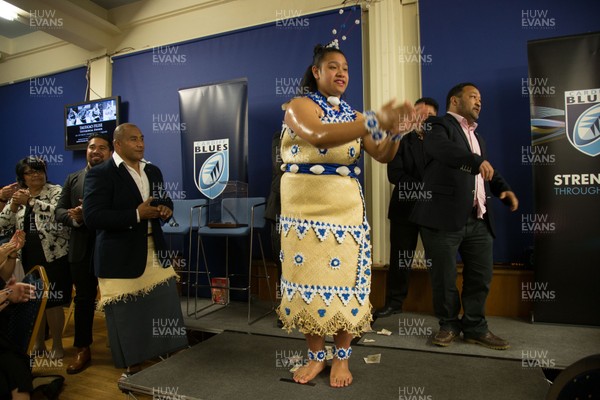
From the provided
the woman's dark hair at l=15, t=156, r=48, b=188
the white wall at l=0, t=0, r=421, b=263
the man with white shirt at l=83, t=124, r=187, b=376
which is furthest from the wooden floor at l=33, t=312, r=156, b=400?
the white wall at l=0, t=0, r=421, b=263

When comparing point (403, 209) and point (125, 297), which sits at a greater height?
point (403, 209)

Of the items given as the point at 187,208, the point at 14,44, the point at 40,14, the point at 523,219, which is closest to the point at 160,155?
the point at 187,208

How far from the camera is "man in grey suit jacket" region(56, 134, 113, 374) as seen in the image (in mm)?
3039

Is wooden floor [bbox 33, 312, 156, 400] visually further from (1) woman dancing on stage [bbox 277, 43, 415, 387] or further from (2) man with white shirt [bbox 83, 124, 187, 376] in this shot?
(1) woman dancing on stage [bbox 277, 43, 415, 387]

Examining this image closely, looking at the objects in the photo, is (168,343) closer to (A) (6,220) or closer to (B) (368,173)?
(A) (6,220)

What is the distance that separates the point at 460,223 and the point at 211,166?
2593mm

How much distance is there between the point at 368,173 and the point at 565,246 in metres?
1.74

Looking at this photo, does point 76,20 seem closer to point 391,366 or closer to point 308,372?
point 308,372

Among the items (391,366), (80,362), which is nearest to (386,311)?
(391,366)

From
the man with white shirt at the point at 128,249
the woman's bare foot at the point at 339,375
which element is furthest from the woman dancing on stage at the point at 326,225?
the man with white shirt at the point at 128,249

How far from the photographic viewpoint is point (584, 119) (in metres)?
3.08

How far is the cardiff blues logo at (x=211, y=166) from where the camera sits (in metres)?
4.12

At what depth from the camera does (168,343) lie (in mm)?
2783

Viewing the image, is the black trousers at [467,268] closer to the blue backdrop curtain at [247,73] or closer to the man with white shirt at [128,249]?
the man with white shirt at [128,249]
